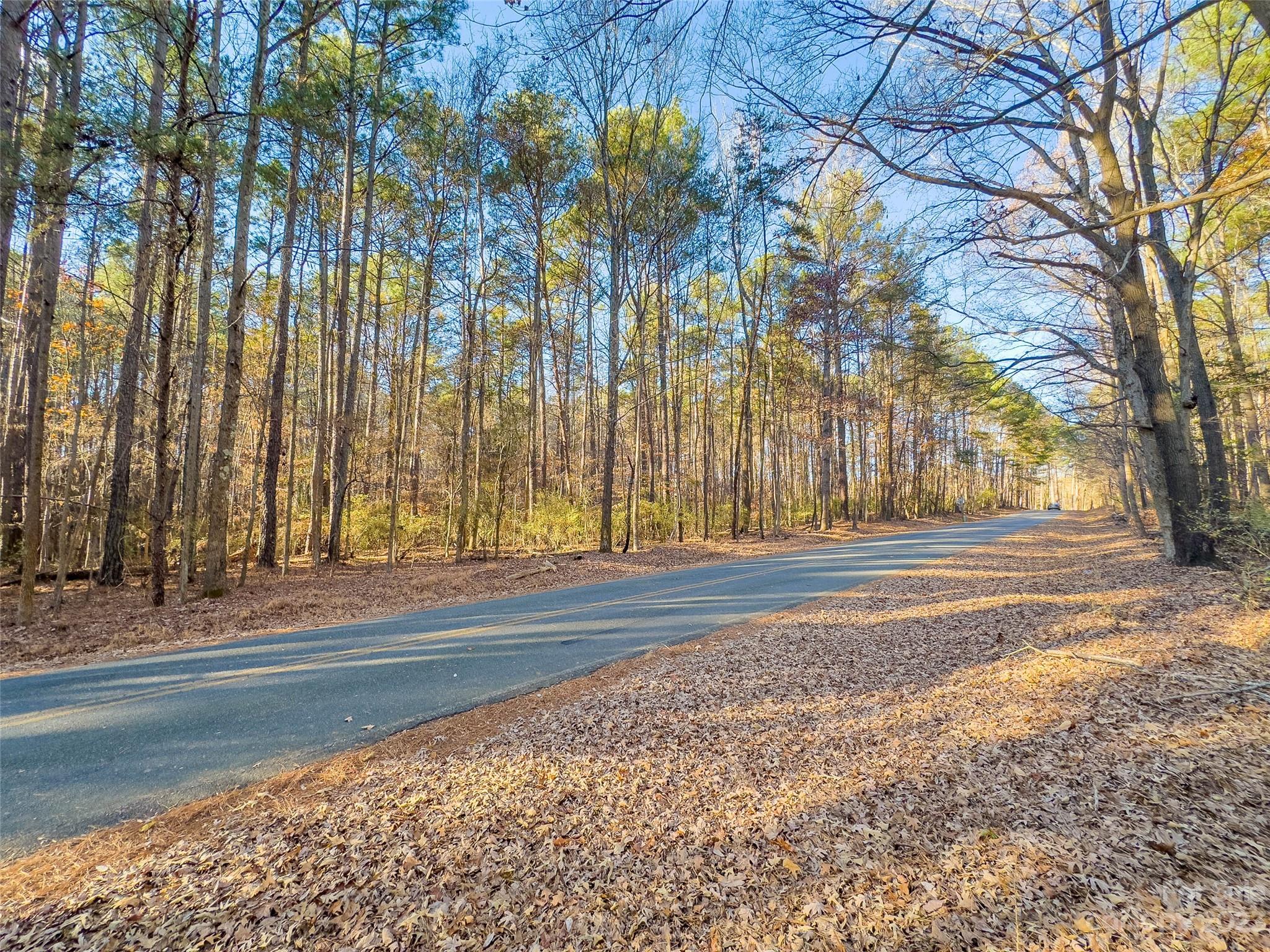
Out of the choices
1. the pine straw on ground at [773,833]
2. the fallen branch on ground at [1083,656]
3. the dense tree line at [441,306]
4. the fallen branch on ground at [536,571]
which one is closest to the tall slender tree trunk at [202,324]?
the dense tree line at [441,306]

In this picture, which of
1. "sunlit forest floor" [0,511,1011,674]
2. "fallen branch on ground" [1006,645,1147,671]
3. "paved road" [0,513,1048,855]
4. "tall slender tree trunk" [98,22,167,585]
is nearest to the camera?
"paved road" [0,513,1048,855]

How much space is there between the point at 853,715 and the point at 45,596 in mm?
12925

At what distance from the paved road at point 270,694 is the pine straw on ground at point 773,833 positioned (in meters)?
0.51

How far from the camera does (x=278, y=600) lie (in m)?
8.28

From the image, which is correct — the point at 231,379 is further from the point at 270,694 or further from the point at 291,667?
the point at 270,694

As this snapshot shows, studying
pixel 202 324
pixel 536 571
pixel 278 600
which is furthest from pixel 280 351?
pixel 536 571

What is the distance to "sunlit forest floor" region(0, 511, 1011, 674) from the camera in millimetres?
6164

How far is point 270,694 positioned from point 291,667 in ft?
2.69

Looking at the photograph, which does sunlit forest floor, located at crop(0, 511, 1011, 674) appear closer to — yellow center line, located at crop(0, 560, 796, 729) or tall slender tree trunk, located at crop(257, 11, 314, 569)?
tall slender tree trunk, located at crop(257, 11, 314, 569)

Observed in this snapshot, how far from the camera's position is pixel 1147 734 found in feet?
9.57

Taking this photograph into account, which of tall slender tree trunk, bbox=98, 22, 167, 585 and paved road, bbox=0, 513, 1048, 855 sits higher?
tall slender tree trunk, bbox=98, 22, 167, 585

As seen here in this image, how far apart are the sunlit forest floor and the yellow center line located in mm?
2005

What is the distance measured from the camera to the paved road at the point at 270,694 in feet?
9.70

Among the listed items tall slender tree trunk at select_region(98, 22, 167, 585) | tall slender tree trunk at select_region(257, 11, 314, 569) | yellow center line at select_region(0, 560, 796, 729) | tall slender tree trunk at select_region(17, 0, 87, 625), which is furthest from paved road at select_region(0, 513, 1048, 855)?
tall slender tree trunk at select_region(257, 11, 314, 569)
